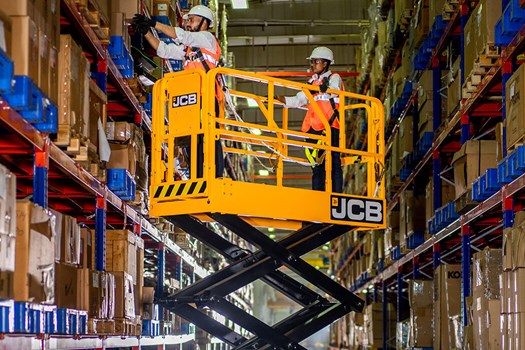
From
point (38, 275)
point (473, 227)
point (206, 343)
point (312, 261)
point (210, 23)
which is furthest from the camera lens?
point (312, 261)

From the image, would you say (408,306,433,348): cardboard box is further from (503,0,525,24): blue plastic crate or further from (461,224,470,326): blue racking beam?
(503,0,525,24): blue plastic crate

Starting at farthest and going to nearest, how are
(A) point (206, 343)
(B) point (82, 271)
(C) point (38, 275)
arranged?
(A) point (206, 343), (B) point (82, 271), (C) point (38, 275)

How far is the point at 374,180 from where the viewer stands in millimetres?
8555

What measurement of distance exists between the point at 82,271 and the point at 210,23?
2.87m

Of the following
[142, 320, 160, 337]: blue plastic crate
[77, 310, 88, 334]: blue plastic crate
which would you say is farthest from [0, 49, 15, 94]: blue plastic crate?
[142, 320, 160, 337]: blue plastic crate

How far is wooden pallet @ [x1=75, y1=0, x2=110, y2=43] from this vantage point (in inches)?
265

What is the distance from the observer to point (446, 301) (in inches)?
389

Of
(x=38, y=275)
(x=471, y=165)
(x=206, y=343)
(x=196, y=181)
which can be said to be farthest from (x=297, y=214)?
(x=206, y=343)

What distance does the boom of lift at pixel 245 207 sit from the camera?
7230 mm

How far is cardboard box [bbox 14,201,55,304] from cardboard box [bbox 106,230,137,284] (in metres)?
A: 2.66

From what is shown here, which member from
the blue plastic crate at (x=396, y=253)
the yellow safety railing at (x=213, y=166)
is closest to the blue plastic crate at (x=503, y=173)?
the yellow safety railing at (x=213, y=166)

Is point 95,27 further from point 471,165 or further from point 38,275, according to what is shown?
point 471,165

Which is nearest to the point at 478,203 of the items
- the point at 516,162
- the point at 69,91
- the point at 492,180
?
the point at 492,180

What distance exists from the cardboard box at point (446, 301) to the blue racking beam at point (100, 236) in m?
4.01
